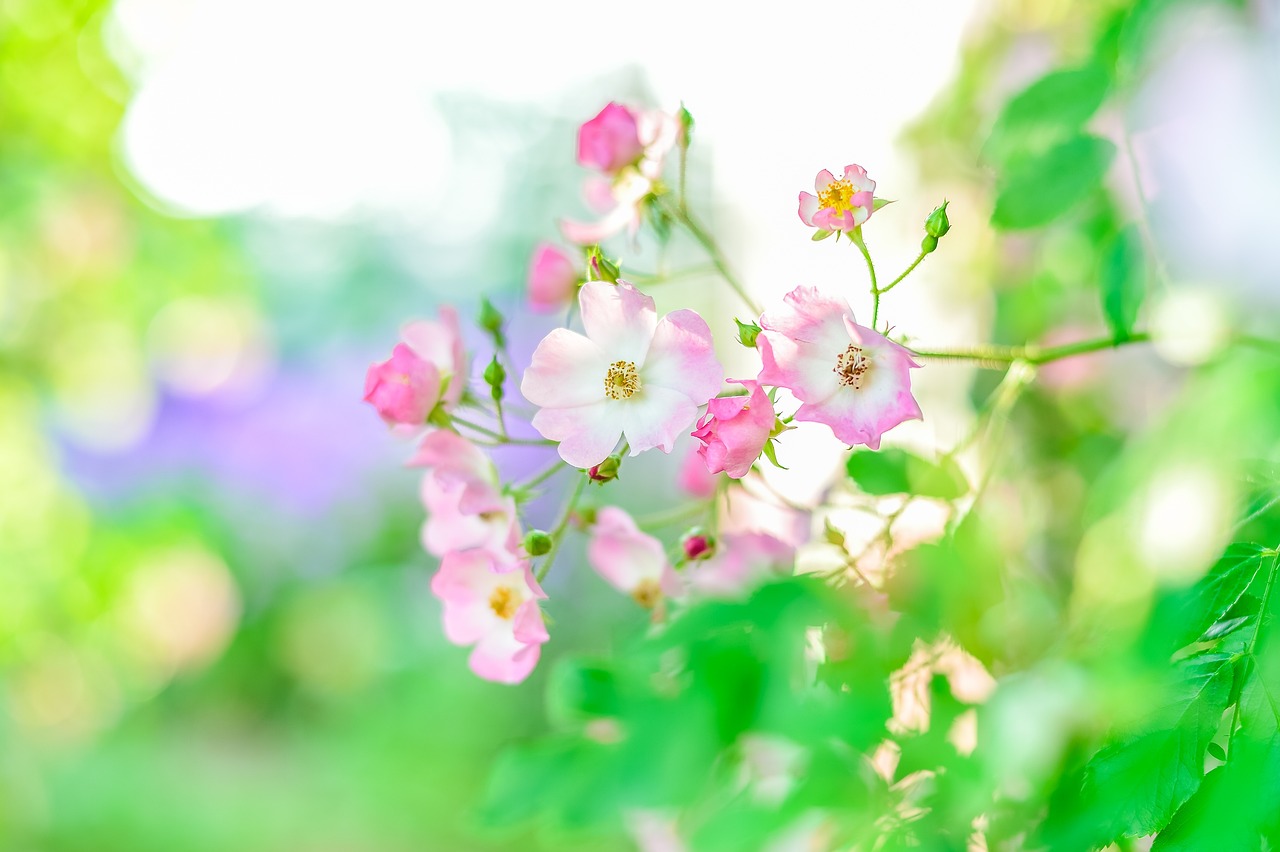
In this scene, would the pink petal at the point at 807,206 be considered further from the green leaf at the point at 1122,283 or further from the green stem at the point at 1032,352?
the green leaf at the point at 1122,283

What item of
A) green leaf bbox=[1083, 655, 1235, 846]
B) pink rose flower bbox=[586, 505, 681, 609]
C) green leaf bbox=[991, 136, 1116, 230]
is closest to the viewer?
green leaf bbox=[1083, 655, 1235, 846]

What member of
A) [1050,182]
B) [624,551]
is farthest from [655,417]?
[1050,182]

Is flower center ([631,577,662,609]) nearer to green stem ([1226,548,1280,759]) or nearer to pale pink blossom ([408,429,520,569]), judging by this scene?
pale pink blossom ([408,429,520,569])

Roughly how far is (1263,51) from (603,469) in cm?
99

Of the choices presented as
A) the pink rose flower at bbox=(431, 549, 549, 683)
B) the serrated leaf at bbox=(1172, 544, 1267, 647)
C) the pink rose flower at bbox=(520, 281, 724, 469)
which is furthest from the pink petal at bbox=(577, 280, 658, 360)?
the serrated leaf at bbox=(1172, 544, 1267, 647)

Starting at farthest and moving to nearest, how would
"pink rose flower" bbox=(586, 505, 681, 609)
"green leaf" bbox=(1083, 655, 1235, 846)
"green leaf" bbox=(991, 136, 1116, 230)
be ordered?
"green leaf" bbox=(991, 136, 1116, 230) → "pink rose flower" bbox=(586, 505, 681, 609) → "green leaf" bbox=(1083, 655, 1235, 846)

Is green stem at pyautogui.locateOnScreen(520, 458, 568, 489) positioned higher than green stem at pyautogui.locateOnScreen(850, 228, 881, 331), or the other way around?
green stem at pyautogui.locateOnScreen(850, 228, 881, 331)

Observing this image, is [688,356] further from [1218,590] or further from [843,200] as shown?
[1218,590]

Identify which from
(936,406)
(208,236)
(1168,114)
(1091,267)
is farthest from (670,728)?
(208,236)

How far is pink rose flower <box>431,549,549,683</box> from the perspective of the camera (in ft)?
1.44

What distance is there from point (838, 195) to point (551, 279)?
196 mm

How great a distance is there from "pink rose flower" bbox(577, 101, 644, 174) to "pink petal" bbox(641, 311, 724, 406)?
0.48 ft

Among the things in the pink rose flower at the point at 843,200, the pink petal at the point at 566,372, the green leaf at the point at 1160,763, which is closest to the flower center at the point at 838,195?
the pink rose flower at the point at 843,200

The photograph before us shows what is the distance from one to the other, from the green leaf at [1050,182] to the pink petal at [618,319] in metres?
0.28
